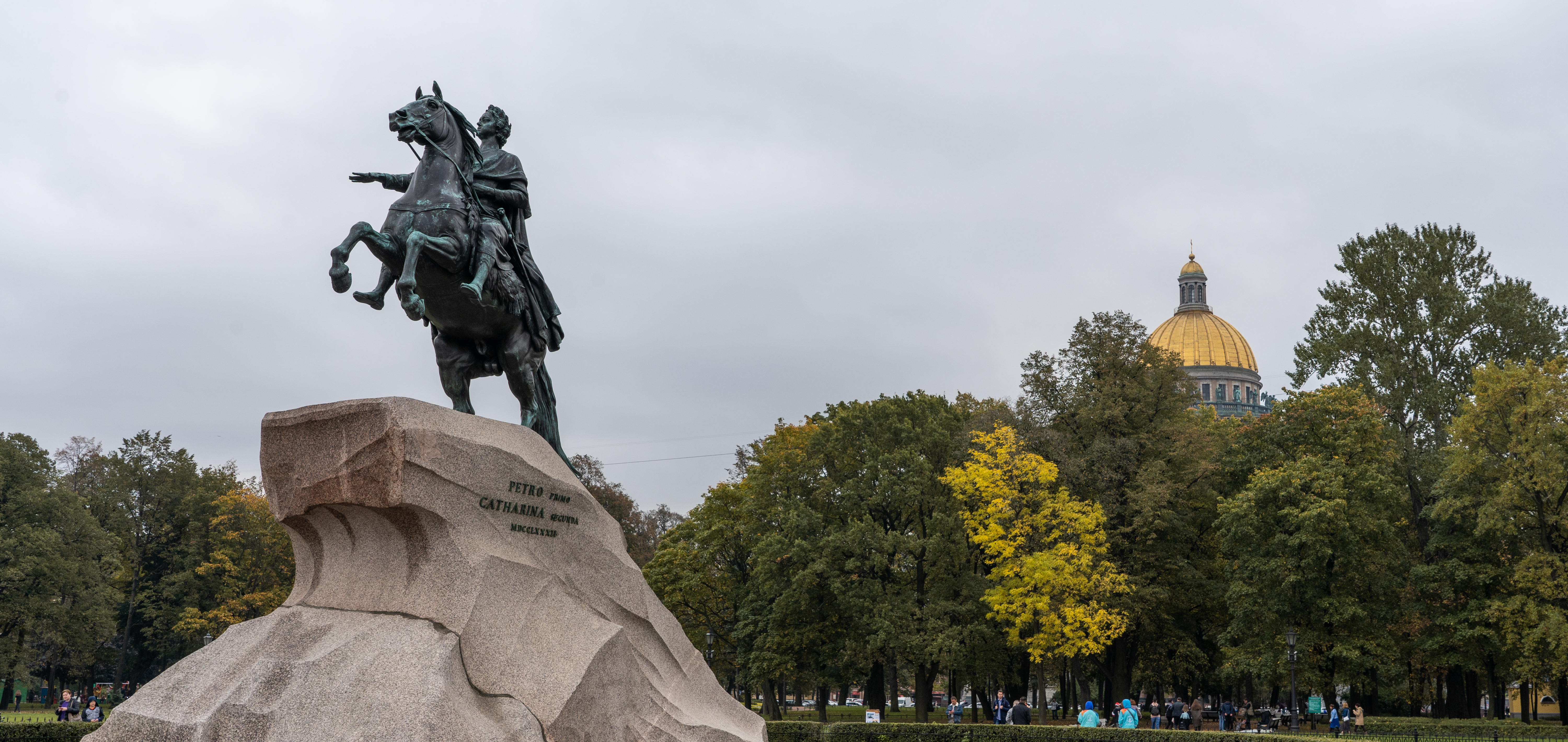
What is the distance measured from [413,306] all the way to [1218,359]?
119m

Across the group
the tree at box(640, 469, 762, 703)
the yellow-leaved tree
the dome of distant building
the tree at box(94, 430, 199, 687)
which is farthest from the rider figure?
the dome of distant building

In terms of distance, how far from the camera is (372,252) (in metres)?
11.4

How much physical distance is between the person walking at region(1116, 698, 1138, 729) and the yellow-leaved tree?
710 centimetres

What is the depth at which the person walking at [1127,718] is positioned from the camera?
82.3 feet

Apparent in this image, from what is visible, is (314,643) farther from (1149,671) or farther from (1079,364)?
(1149,671)

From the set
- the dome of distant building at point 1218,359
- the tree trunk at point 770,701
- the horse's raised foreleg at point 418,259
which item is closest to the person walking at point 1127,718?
the tree trunk at point 770,701

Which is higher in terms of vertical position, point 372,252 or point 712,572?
point 372,252

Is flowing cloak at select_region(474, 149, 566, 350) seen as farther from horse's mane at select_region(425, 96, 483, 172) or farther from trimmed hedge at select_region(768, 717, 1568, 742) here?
trimmed hedge at select_region(768, 717, 1568, 742)

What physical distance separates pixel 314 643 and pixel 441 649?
112 cm

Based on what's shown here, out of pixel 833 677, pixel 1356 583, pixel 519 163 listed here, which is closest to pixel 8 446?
pixel 833 677

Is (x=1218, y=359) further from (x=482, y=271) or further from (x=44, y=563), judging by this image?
(x=482, y=271)

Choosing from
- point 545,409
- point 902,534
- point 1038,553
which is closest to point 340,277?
point 545,409

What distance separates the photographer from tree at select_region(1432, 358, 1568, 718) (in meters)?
32.9

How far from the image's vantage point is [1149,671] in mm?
43750
